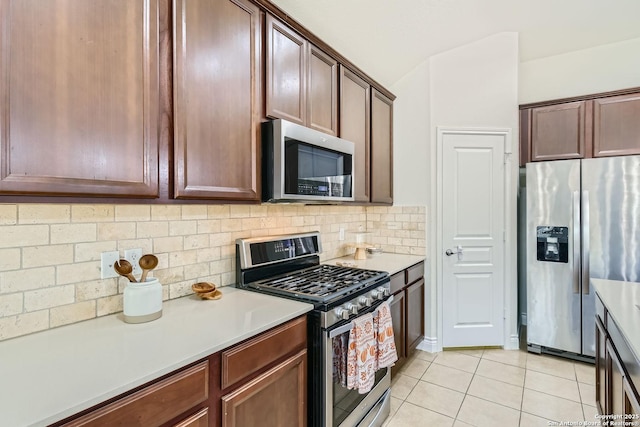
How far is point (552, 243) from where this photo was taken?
2.85m

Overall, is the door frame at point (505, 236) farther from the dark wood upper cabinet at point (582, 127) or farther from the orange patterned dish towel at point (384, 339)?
the orange patterned dish towel at point (384, 339)

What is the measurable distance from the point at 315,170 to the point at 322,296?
75 cm

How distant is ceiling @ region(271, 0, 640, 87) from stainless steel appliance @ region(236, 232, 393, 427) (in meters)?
1.48

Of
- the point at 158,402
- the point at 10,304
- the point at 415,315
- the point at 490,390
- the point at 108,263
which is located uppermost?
the point at 108,263

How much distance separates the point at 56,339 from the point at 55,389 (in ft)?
1.29

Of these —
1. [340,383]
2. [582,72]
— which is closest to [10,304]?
[340,383]

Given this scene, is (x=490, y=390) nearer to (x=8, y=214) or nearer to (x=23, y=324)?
(x=23, y=324)

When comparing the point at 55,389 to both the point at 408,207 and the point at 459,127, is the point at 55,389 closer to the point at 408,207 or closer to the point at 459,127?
the point at 408,207

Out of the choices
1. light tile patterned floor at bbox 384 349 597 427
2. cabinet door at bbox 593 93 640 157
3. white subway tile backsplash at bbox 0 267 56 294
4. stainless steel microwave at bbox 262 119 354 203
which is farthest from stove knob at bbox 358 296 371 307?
cabinet door at bbox 593 93 640 157

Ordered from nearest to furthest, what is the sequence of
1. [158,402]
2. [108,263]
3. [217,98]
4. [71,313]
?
[158,402]
[71,313]
[108,263]
[217,98]

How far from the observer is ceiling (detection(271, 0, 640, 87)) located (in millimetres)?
2221

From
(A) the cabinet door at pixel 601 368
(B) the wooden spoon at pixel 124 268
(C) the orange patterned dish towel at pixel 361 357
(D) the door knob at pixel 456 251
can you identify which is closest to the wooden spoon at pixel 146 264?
(B) the wooden spoon at pixel 124 268

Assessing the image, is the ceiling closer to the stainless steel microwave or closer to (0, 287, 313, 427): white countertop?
the stainless steel microwave

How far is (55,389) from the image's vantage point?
2.68 feet
